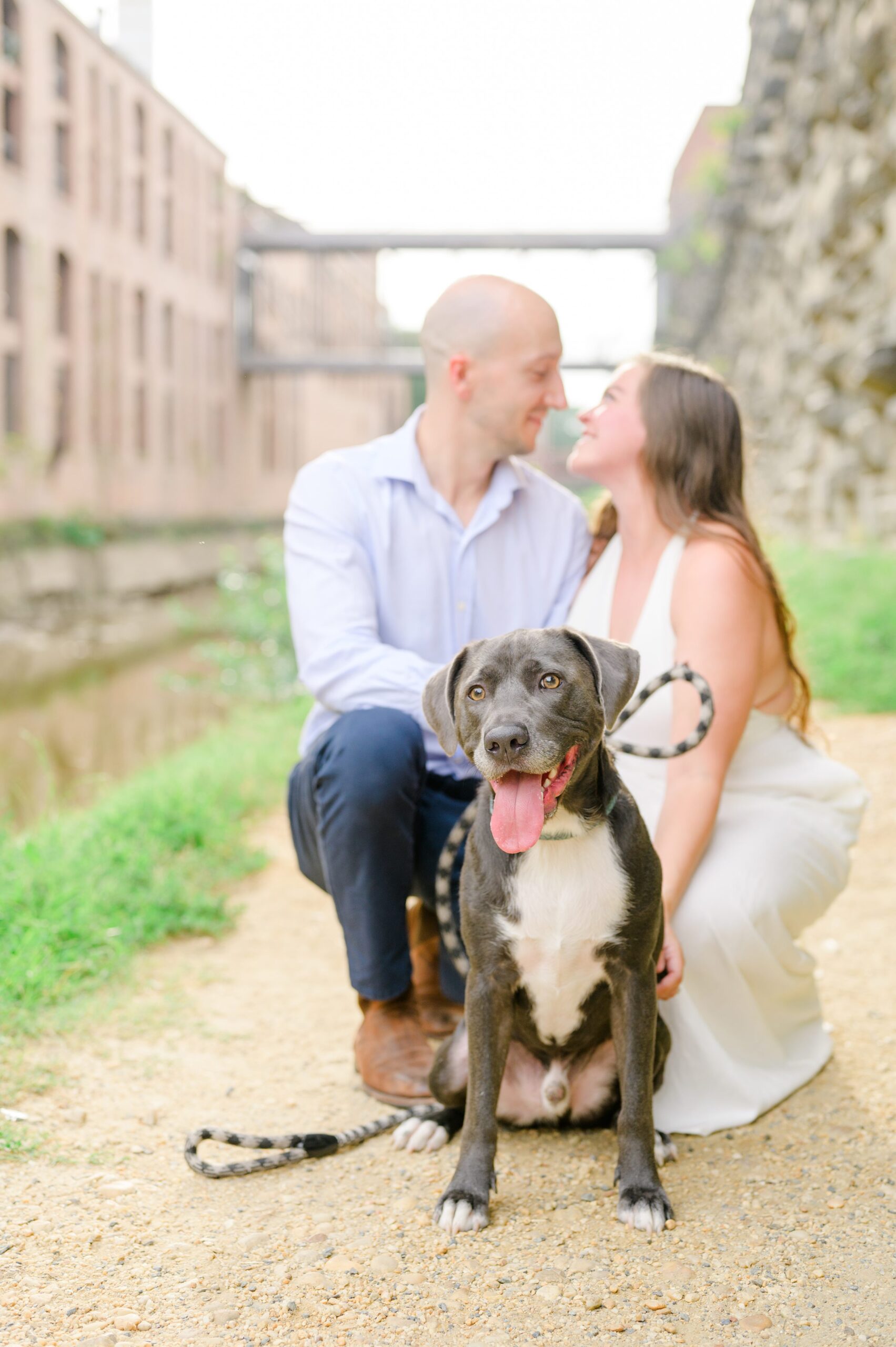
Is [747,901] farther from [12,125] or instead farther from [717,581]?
[12,125]

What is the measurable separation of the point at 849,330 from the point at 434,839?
9.27 m

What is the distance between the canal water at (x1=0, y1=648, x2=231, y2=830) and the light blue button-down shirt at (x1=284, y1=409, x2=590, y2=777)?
3.11 metres

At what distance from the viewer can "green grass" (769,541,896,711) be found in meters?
7.64

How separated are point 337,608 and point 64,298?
19759 mm

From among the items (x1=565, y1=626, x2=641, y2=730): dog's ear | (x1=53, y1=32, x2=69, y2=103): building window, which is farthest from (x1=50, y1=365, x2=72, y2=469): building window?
(x1=565, y1=626, x2=641, y2=730): dog's ear

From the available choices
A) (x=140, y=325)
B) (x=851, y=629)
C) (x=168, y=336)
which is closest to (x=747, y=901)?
(x=851, y=629)

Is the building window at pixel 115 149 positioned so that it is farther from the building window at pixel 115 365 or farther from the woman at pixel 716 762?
the woman at pixel 716 762

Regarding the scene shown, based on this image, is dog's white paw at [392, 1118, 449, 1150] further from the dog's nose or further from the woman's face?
the woman's face

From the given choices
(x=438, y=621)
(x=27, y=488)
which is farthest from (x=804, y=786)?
(x=27, y=488)

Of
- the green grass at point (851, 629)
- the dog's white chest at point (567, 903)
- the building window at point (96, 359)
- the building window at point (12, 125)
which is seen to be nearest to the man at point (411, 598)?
the dog's white chest at point (567, 903)

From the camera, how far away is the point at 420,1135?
2.86 meters

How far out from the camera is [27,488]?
65.4ft

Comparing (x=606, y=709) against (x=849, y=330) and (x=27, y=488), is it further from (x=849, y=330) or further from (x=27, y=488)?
(x=27, y=488)

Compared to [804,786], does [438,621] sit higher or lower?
higher
